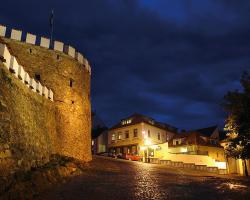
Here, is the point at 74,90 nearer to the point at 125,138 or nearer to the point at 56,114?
the point at 56,114

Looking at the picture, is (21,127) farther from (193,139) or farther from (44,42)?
(193,139)

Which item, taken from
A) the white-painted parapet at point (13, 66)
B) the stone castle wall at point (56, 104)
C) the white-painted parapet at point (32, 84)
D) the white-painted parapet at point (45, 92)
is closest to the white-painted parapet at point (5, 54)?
the white-painted parapet at point (13, 66)

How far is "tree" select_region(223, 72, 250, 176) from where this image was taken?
64.8 ft

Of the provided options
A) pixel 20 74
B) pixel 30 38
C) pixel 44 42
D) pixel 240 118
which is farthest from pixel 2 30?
pixel 240 118

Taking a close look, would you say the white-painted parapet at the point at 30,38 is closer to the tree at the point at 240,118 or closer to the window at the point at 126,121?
the tree at the point at 240,118

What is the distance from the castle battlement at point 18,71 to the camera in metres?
14.3

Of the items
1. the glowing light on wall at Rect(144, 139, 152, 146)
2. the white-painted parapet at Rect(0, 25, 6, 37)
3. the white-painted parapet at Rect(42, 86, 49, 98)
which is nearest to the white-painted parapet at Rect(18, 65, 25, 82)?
the white-painted parapet at Rect(42, 86, 49, 98)

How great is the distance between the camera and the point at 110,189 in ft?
49.1

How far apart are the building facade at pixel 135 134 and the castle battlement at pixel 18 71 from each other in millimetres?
28881

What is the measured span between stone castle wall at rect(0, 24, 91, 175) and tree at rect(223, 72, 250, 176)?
42.5 ft

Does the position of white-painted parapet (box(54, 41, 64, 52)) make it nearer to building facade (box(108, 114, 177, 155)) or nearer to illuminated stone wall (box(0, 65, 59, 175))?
illuminated stone wall (box(0, 65, 59, 175))

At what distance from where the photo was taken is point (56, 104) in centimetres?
2416

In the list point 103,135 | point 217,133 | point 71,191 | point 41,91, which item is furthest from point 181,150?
point 71,191

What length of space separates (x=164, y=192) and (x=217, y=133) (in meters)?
40.0
